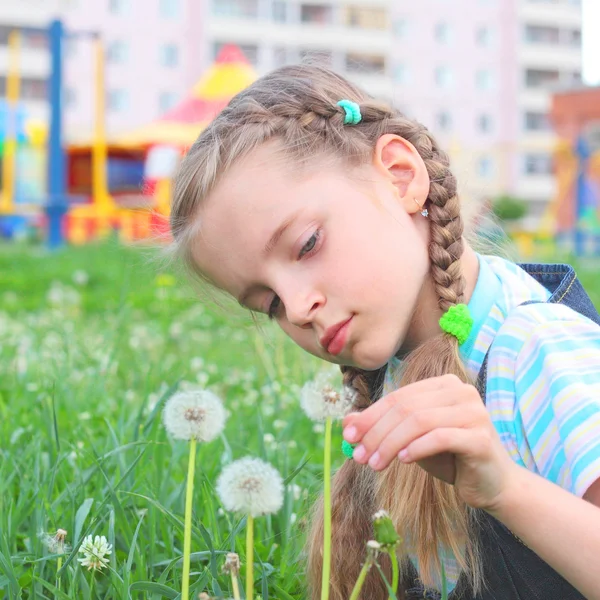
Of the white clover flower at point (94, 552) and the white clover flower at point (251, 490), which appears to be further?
the white clover flower at point (94, 552)

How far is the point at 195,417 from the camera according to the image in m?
1.08

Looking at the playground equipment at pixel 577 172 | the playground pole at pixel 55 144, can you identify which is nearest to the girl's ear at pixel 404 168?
the playground pole at pixel 55 144

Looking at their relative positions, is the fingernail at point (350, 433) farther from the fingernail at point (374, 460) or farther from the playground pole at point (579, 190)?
the playground pole at point (579, 190)

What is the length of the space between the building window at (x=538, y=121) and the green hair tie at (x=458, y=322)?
4418 centimetres

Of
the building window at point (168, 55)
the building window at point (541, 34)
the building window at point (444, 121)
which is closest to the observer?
the building window at point (168, 55)

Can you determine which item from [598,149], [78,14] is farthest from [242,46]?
[598,149]

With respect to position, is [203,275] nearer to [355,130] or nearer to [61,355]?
[355,130]

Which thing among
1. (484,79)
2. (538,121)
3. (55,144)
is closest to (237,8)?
(484,79)

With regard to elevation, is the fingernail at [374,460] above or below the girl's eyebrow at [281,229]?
below

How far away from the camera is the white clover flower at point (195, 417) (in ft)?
3.53

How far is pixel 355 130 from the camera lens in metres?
1.50

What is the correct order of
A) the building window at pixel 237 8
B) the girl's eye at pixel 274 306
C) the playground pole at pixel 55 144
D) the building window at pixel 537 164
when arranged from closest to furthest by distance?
the girl's eye at pixel 274 306
the playground pole at pixel 55 144
the building window at pixel 237 8
the building window at pixel 537 164

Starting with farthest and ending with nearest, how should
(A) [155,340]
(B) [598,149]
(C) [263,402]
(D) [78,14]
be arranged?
(D) [78,14], (B) [598,149], (A) [155,340], (C) [263,402]

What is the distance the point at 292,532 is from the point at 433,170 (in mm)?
624
